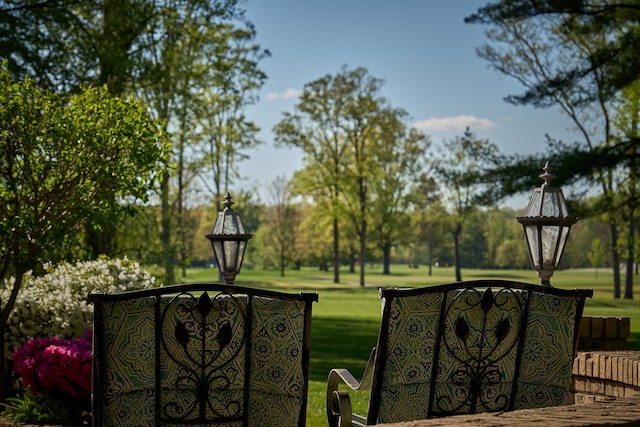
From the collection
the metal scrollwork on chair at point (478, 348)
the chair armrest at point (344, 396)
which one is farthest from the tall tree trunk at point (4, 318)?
the metal scrollwork on chair at point (478, 348)

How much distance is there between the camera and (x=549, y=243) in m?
6.66

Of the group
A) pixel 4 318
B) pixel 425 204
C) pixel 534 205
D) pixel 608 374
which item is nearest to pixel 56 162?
pixel 4 318

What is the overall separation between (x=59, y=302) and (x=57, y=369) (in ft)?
6.73

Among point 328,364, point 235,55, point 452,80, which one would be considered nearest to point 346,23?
point 235,55

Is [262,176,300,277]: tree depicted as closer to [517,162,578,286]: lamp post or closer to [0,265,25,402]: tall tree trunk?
[0,265,25,402]: tall tree trunk

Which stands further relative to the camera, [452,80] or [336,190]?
[452,80]

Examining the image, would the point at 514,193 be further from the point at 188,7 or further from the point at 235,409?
the point at 235,409

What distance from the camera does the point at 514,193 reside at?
20.6 m

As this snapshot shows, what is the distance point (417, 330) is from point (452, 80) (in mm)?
62405

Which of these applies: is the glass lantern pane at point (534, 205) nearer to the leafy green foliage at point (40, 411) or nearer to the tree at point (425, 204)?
the leafy green foliage at point (40, 411)

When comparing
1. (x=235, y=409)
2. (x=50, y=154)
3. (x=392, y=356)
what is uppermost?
(x=50, y=154)

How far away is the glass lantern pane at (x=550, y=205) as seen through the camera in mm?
6605

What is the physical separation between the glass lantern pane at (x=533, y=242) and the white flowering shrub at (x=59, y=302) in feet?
14.3

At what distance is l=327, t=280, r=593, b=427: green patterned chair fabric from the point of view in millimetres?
4000
